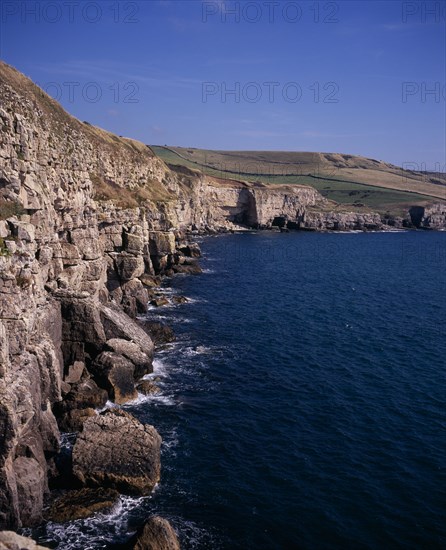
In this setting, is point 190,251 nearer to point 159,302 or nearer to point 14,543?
point 159,302

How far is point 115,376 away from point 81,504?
12354 mm

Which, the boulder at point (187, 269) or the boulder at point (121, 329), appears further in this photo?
the boulder at point (187, 269)

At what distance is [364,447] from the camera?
30688mm

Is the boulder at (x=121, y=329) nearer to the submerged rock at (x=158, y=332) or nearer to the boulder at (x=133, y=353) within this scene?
the boulder at (x=133, y=353)

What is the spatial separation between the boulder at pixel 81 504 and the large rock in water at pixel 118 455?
558 millimetres

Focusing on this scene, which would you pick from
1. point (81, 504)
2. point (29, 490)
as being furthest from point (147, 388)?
point (29, 490)

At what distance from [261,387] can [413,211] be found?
176643 millimetres

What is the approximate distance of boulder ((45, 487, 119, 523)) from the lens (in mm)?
23906

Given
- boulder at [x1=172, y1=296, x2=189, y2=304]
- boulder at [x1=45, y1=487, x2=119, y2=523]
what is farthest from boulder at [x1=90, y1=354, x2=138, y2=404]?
boulder at [x1=172, y1=296, x2=189, y2=304]

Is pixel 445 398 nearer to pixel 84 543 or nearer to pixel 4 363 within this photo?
pixel 84 543

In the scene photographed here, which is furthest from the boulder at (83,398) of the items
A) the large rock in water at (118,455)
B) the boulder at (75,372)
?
the large rock in water at (118,455)

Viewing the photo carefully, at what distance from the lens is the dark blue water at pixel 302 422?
2420cm

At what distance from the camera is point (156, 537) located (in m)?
21.4

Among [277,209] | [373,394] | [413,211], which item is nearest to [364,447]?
[373,394]
